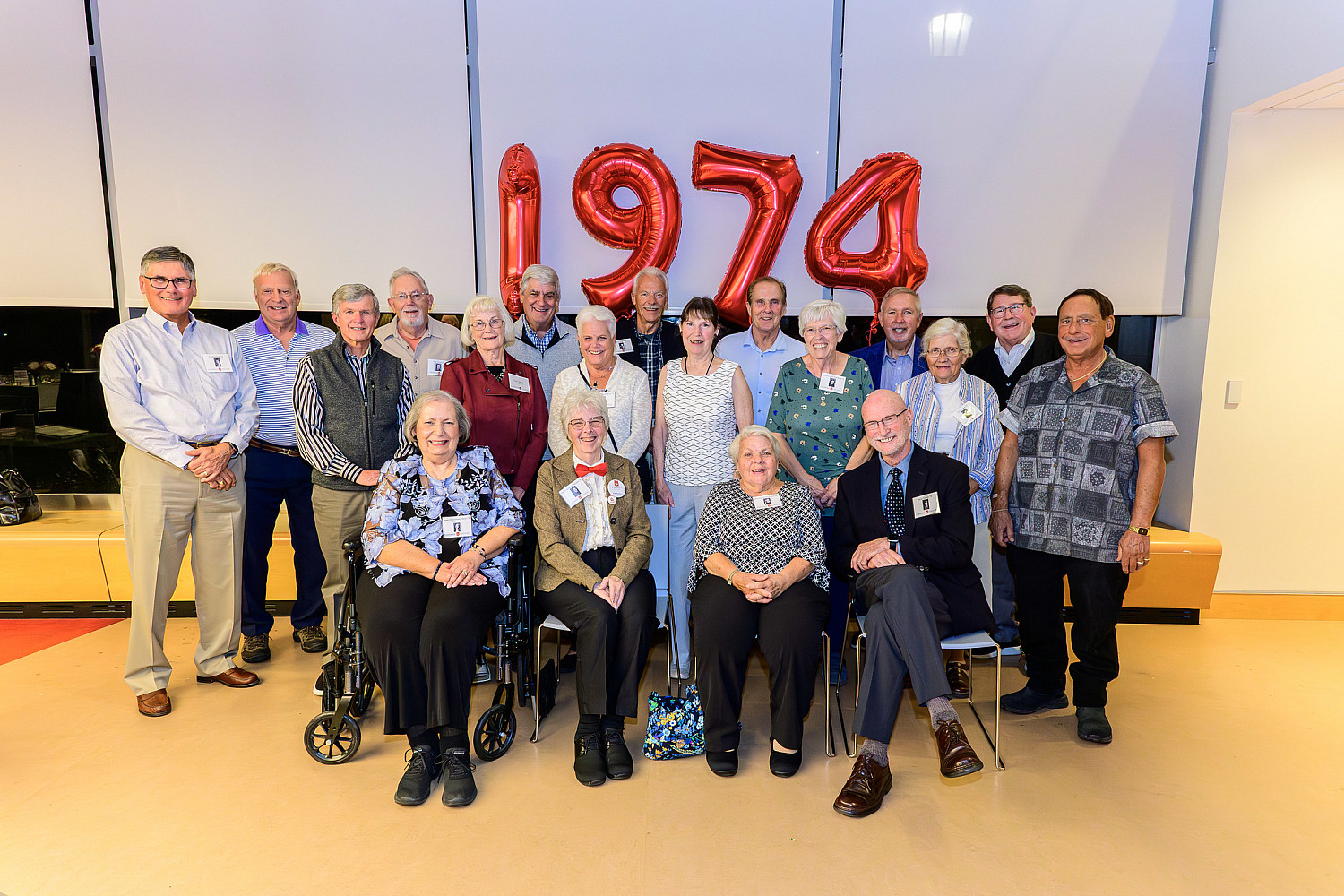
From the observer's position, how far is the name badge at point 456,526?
2785 mm

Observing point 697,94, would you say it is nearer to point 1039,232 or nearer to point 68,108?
point 1039,232

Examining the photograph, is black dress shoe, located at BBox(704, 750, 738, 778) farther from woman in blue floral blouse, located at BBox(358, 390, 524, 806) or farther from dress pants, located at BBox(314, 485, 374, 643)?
dress pants, located at BBox(314, 485, 374, 643)

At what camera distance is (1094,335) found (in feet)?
9.58

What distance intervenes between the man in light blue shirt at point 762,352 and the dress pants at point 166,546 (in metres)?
2.45

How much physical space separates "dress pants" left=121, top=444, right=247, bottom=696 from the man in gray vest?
44cm

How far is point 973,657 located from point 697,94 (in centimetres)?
359

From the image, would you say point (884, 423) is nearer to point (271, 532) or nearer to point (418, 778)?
point (418, 778)

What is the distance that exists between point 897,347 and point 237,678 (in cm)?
360

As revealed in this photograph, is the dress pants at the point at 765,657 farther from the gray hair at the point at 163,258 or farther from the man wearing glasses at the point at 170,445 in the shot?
the gray hair at the point at 163,258

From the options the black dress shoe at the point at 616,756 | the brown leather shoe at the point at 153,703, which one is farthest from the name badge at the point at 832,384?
the brown leather shoe at the point at 153,703

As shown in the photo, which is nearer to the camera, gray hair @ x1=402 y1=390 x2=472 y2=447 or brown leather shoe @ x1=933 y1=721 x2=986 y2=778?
brown leather shoe @ x1=933 y1=721 x2=986 y2=778

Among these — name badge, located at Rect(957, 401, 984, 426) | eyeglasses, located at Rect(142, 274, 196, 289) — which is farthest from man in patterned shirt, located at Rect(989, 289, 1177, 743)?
eyeglasses, located at Rect(142, 274, 196, 289)

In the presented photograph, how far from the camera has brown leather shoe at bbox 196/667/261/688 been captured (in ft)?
11.1

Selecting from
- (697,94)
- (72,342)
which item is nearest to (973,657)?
(697,94)
